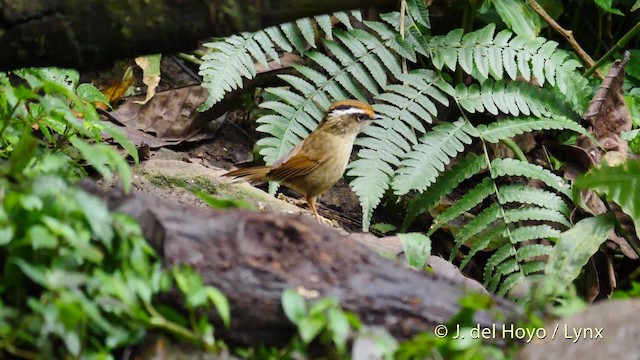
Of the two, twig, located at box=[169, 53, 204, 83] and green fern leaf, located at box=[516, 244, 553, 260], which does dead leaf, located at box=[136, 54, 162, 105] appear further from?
green fern leaf, located at box=[516, 244, 553, 260]

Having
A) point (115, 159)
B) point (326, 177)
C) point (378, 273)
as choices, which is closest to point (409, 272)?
point (378, 273)

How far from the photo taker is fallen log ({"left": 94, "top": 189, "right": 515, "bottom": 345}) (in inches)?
112

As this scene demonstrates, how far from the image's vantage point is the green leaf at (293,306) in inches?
108

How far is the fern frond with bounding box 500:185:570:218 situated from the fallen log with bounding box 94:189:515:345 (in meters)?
2.48

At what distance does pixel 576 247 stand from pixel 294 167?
160cm

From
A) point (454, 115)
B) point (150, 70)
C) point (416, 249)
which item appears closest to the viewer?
point (416, 249)

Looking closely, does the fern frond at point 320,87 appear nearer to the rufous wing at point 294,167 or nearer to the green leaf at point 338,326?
the rufous wing at point 294,167

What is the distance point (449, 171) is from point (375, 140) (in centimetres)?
49

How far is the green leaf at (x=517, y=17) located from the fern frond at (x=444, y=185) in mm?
988

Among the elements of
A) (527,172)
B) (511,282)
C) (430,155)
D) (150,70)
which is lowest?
(511,282)

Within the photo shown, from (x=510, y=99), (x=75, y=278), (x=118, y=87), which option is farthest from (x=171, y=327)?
(x=118, y=87)

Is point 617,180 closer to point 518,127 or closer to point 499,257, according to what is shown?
point 499,257

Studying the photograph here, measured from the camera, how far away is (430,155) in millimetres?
5594

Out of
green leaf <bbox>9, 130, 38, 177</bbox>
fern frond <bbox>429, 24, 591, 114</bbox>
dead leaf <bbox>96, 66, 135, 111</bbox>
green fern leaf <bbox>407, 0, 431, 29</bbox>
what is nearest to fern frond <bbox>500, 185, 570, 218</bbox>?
fern frond <bbox>429, 24, 591, 114</bbox>
